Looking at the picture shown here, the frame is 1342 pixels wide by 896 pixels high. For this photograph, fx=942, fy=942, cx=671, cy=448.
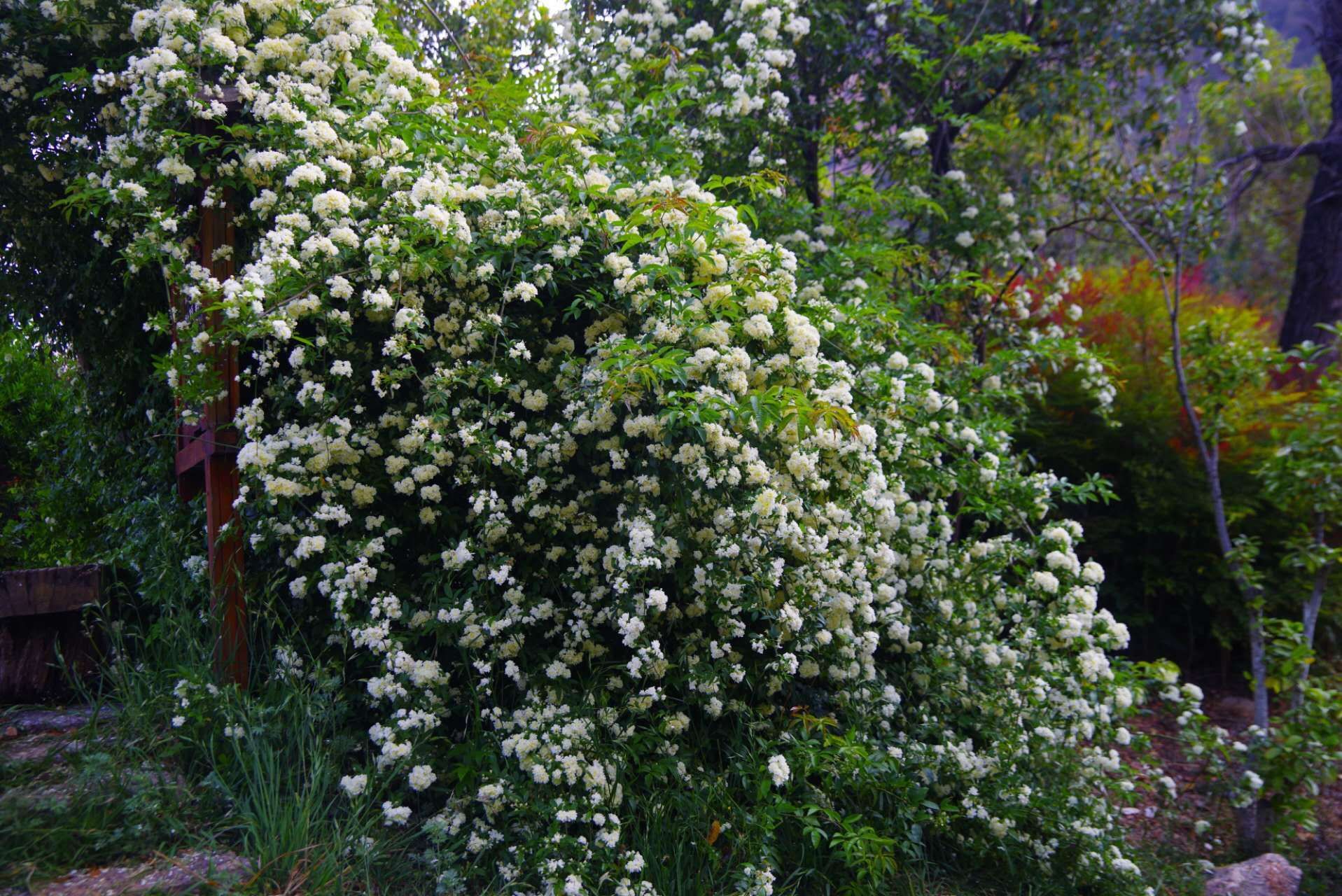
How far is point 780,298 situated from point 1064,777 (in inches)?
79.9

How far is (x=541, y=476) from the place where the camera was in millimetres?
3061

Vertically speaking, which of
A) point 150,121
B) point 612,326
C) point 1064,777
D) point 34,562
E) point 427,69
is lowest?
point 1064,777

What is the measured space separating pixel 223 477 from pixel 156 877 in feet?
4.33

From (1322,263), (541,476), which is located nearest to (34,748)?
(541,476)

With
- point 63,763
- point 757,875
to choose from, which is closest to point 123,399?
point 63,763

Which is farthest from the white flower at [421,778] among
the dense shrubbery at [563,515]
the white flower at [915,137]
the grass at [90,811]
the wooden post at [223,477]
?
the white flower at [915,137]

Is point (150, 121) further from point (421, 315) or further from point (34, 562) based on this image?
point (34, 562)

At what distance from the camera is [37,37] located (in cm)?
363

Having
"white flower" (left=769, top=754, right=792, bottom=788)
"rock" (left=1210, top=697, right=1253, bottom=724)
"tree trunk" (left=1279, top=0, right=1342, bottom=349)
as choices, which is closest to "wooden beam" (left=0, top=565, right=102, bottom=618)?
"white flower" (left=769, top=754, right=792, bottom=788)

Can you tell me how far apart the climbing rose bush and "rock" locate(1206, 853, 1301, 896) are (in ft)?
1.34

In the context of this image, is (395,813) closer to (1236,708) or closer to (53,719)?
(53,719)

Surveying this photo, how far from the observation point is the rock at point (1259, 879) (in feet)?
10.9

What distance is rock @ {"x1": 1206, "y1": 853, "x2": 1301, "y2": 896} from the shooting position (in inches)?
131

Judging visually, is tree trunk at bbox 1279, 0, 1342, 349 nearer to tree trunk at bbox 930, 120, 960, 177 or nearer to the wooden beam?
tree trunk at bbox 930, 120, 960, 177
